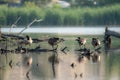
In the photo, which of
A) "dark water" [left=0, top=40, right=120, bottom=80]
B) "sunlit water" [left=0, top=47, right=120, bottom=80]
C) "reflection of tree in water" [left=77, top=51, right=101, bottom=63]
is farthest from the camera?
"reflection of tree in water" [left=77, top=51, right=101, bottom=63]

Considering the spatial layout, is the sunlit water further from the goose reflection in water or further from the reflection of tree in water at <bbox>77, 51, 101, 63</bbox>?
the reflection of tree in water at <bbox>77, 51, 101, 63</bbox>

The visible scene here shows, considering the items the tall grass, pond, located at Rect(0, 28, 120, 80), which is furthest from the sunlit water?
the tall grass

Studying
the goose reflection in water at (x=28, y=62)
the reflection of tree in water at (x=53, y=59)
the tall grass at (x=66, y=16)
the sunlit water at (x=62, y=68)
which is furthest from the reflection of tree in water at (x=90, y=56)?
the tall grass at (x=66, y=16)

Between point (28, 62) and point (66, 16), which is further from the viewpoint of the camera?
point (66, 16)

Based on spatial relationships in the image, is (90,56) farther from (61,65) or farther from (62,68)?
(62,68)

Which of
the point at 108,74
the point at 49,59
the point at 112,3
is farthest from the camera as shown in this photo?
the point at 112,3

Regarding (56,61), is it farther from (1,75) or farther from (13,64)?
(1,75)

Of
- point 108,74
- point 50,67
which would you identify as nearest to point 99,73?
point 108,74

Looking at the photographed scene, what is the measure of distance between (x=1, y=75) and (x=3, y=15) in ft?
121

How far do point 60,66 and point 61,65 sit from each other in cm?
35

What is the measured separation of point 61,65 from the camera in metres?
30.9

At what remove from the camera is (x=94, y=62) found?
3183cm

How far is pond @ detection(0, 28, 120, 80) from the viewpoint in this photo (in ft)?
89.3

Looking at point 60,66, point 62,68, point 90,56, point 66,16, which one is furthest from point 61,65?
point 66,16
